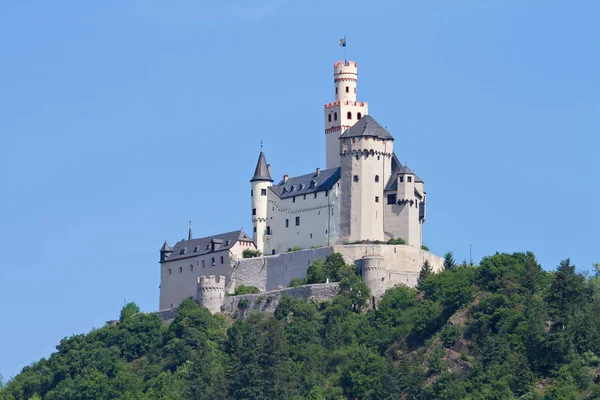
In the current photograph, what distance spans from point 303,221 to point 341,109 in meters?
8.56

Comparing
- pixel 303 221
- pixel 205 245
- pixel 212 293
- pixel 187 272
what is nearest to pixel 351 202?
pixel 303 221

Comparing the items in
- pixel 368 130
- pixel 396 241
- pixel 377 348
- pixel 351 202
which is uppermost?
pixel 368 130

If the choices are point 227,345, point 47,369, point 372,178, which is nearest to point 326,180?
point 372,178

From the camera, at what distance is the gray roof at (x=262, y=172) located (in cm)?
13300

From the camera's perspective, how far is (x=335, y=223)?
12700 cm

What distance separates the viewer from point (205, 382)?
116m

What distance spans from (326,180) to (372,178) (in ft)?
11.5

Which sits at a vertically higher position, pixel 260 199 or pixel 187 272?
pixel 260 199

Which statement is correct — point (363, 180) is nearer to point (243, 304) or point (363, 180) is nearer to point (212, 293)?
point (243, 304)

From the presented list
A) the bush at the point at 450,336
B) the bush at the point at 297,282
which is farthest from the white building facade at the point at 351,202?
the bush at the point at 450,336

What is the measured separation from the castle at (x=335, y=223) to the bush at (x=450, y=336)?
819 cm

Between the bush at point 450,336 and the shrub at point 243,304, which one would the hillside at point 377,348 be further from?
the shrub at point 243,304

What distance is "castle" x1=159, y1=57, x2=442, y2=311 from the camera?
124938 mm

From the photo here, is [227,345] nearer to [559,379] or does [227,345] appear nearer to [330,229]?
[330,229]
